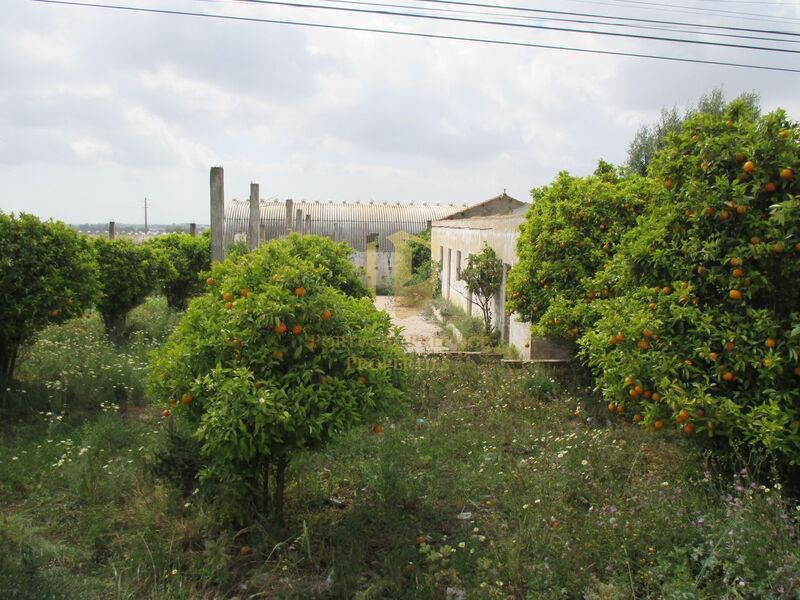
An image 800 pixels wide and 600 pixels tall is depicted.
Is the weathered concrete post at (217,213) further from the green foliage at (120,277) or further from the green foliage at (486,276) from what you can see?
the green foliage at (486,276)

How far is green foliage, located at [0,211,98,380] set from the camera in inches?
276

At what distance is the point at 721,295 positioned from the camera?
466 centimetres

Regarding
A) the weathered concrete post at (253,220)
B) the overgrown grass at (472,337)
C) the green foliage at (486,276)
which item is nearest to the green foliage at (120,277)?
the weathered concrete post at (253,220)

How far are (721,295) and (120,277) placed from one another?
939cm

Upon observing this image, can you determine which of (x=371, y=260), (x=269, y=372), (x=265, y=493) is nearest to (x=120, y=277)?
(x=371, y=260)

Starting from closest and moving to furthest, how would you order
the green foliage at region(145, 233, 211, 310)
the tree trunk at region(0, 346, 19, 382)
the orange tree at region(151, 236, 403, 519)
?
the orange tree at region(151, 236, 403, 519) → the tree trunk at region(0, 346, 19, 382) → the green foliage at region(145, 233, 211, 310)

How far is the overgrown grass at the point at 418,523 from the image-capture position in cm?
343

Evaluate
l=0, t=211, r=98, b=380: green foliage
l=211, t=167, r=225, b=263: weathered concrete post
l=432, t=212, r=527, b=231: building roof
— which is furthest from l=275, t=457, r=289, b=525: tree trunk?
l=432, t=212, r=527, b=231: building roof

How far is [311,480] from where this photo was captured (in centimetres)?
496

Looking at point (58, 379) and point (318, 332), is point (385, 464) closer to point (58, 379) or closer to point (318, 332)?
point (318, 332)

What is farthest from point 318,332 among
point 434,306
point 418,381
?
point 434,306

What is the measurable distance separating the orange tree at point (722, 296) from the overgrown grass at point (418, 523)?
0.51 metres

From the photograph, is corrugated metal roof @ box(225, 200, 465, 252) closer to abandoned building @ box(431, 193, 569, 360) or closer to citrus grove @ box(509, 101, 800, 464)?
abandoned building @ box(431, 193, 569, 360)

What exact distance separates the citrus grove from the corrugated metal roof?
26149 millimetres
